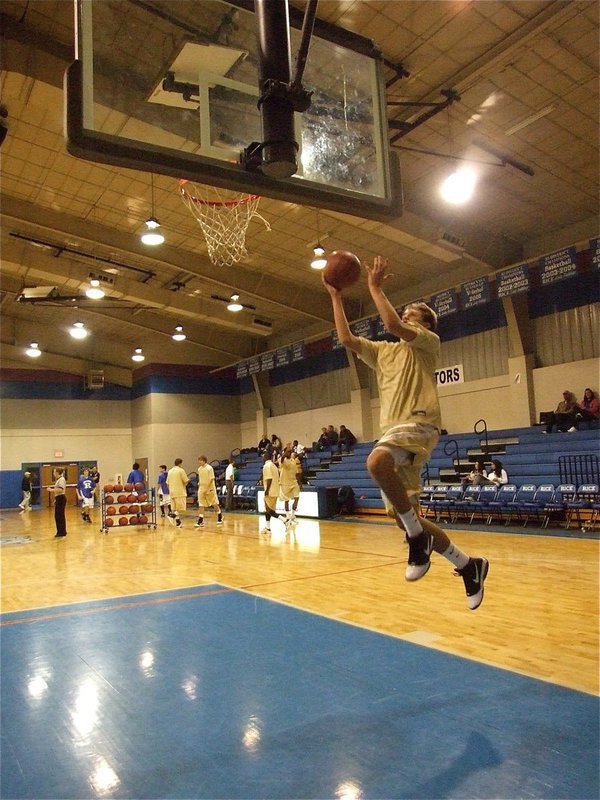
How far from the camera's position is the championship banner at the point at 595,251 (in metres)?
11.5

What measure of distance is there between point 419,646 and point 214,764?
6.53 feet

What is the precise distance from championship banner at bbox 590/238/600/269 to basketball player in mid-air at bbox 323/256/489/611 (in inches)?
369

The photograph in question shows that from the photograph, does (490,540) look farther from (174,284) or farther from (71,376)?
(71,376)

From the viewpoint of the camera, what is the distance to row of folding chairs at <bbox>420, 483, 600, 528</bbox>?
10487 millimetres

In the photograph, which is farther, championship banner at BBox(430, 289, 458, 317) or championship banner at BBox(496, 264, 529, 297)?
championship banner at BBox(430, 289, 458, 317)

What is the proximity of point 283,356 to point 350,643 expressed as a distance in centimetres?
1635

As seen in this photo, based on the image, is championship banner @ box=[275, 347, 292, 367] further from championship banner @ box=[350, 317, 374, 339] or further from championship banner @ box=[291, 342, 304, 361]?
championship banner @ box=[350, 317, 374, 339]

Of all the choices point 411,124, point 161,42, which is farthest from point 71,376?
point 161,42

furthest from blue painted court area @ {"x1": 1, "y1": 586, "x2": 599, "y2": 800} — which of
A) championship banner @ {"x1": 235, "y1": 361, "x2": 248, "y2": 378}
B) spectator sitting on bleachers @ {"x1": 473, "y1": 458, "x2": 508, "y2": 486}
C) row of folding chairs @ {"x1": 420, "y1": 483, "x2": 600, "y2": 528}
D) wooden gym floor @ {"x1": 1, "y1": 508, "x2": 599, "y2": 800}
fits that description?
championship banner @ {"x1": 235, "y1": 361, "x2": 248, "y2": 378}

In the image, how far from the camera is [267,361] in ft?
70.0

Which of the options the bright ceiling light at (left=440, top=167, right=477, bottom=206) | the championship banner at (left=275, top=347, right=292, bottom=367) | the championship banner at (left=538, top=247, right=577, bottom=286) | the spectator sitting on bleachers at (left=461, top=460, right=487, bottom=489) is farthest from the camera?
the championship banner at (left=275, top=347, right=292, bottom=367)

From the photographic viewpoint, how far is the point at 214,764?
272 cm

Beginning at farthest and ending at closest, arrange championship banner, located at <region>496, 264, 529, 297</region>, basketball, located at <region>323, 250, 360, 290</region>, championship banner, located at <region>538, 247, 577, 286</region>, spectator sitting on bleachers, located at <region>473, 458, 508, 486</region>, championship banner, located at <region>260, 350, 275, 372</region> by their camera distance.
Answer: championship banner, located at <region>260, 350, 275, 372</region>
championship banner, located at <region>496, 264, 529, 297</region>
championship banner, located at <region>538, 247, 577, 286</region>
spectator sitting on bleachers, located at <region>473, 458, 508, 486</region>
basketball, located at <region>323, 250, 360, 290</region>

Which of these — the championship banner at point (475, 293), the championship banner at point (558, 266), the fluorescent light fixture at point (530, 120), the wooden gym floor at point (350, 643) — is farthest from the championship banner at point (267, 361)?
the fluorescent light fixture at point (530, 120)
